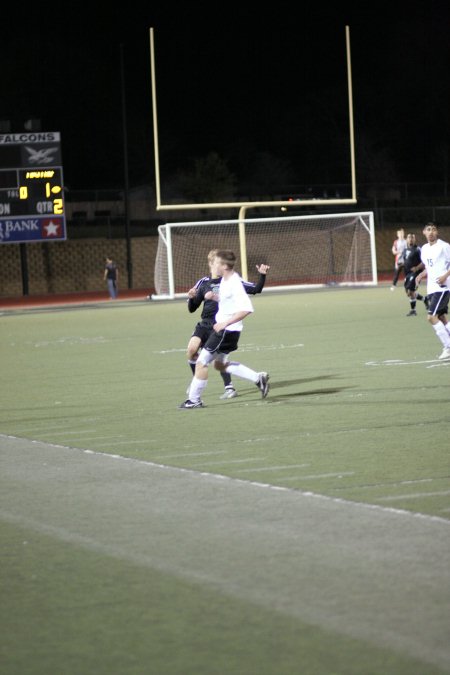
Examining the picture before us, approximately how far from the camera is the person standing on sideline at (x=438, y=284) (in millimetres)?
16172

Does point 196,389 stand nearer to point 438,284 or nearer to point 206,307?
point 206,307

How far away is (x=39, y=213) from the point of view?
36.9 metres

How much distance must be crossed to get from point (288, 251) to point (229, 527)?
39734mm

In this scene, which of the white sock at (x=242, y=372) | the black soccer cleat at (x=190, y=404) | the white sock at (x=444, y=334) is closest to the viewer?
the black soccer cleat at (x=190, y=404)

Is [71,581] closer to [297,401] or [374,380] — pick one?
[297,401]

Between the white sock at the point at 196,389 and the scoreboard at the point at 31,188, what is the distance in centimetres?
2491

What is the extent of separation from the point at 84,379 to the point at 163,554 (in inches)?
385

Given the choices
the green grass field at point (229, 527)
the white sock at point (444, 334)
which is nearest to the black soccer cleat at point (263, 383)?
the green grass field at point (229, 527)

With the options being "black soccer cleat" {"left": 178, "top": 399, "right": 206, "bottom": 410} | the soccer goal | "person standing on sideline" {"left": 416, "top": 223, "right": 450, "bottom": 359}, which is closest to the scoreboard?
the soccer goal

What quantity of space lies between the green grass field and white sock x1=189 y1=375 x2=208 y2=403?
209 mm

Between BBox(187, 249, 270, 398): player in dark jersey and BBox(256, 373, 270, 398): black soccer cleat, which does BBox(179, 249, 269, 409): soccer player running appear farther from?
BBox(187, 249, 270, 398): player in dark jersey

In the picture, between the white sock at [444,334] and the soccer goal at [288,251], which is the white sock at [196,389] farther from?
the soccer goal at [288,251]

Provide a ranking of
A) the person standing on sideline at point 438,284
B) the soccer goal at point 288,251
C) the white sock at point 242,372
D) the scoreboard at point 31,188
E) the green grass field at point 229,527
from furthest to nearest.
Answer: the soccer goal at point 288,251 < the scoreboard at point 31,188 < the person standing on sideline at point 438,284 < the white sock at point 242,372 < the green grass field at point 229,527

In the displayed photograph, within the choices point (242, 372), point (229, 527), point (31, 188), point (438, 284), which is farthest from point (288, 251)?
point (229, 527)
